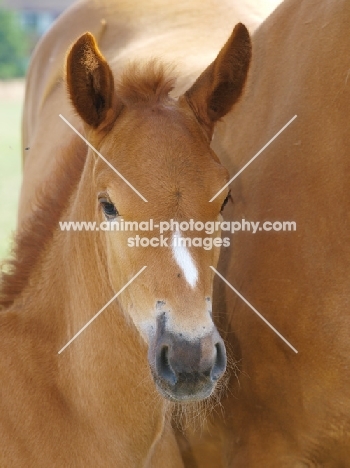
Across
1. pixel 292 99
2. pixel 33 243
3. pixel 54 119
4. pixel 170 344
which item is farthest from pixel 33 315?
pixel 54 119

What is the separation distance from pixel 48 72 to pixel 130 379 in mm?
3082

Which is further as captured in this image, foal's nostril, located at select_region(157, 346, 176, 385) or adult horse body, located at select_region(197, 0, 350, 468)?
adult horse body, located at select_region(197, 0, 350, 468)

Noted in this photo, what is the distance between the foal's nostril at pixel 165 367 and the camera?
2.26 m

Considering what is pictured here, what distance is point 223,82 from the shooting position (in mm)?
2758

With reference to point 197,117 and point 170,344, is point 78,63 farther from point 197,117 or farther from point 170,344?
point 170,344

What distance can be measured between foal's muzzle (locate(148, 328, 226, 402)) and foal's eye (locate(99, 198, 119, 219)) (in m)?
0.43

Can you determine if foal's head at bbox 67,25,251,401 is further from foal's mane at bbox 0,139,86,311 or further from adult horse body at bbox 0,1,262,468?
foal's mane at bbox 0,139,86,311

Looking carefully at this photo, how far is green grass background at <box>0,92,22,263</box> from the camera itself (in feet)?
28.1

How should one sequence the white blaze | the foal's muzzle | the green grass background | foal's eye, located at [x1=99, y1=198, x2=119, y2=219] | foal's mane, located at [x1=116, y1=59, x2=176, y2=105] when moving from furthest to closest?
the green grass background
foal's mane, located at [x1=116, y1=59, x2=176, y2=105]
foal's eye, located at [x1=99, y1=198, x2=119, y2=219]
the white blaze
the foal's muzzle

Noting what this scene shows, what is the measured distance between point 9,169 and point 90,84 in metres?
11.4

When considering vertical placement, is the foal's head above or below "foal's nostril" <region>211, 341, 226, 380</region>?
above

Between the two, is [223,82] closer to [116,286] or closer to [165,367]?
[116,286]

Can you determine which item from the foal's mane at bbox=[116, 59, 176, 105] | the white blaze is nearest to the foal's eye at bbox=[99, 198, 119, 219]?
the white blaze

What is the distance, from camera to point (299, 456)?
110 inches
